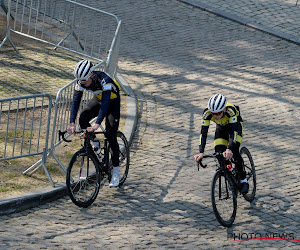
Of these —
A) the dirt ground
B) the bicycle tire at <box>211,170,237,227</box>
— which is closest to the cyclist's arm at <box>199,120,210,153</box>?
the bicycle tire at <box>211,170,237,227</box>

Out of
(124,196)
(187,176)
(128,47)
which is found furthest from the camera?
(128,47)

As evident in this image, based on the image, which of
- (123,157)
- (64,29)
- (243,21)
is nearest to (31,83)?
(64,29)

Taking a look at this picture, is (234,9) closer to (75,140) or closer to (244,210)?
(75,140)

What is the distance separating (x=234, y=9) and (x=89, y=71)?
1034 centimetres

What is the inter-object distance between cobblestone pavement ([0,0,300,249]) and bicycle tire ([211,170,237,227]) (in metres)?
0.16

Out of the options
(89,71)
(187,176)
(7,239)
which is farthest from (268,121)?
(7,239)

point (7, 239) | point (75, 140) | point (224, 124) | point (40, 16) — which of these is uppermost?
point (40, 16)

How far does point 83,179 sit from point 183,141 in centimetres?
279

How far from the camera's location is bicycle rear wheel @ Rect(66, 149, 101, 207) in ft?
28.9

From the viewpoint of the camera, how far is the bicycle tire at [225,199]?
8.52 meters

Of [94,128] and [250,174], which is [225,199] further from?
[94,128]

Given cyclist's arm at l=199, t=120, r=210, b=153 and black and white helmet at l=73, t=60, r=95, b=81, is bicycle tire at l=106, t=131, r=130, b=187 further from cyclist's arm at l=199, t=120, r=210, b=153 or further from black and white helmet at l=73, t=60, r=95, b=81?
cyclist's arm at l=199, t=120, r=210, b=153

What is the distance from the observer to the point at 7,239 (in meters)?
7.68

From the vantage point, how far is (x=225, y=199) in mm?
8633
